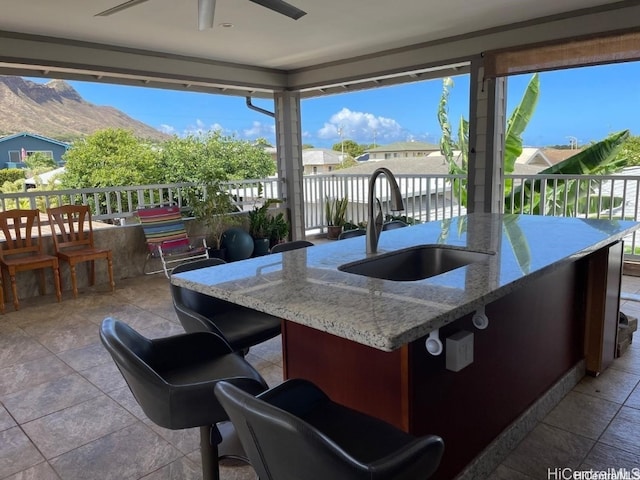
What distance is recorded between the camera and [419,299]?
141 centimetres

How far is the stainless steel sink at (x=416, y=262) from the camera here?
206 cm

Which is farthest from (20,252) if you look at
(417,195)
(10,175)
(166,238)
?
(10,175)

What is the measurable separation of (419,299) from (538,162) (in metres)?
8.00

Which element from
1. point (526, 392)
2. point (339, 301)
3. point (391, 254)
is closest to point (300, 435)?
point (339, 301)

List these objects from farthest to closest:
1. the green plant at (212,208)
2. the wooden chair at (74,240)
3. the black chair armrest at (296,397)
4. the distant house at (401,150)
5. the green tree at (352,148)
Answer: the green tree at (352,148)
the distant house at (401,150)
the green plant at (212,208)
the wooden chair at (74,240)
the black chair armrest at (296,397)

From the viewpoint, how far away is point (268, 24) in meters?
4.46

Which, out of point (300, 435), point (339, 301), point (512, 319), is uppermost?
point (339, 301)

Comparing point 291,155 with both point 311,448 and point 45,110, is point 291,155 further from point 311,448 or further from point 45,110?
point 45,110

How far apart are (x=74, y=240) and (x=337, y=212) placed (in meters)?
3.79

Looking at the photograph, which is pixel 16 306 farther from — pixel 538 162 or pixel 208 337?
pixel 538 162

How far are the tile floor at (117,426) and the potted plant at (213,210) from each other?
2.47m

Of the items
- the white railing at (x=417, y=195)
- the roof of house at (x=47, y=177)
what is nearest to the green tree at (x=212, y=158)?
the roof of house at (x=47, y=177)

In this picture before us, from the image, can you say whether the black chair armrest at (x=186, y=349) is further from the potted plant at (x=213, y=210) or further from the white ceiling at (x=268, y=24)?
the potted plant at (x=213, y=210)

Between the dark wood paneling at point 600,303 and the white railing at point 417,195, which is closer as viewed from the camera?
the dark wood paneling at point 600,303
